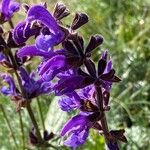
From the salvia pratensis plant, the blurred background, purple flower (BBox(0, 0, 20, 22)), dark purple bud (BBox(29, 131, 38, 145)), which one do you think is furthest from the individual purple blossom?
dark purple bud (BBox(29, 131, 38, 145))

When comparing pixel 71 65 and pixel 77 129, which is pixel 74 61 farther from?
pixel 77 129

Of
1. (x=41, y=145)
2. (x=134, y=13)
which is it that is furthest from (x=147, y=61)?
(x=41, y=145)

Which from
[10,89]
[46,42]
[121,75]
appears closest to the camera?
[46,42]

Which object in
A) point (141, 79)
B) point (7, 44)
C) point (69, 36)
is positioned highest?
point (69, 36)

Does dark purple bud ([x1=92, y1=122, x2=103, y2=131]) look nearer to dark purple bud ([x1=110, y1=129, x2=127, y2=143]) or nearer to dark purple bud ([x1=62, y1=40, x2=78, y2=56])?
dark purple bud ([x1=110, y1=129, x2=127, y2=143])

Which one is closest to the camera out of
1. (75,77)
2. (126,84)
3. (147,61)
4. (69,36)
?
(69,36)

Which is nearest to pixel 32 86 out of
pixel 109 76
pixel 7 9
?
pixel 7 9

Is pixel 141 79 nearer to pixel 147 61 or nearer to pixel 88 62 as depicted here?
pixel 147 61

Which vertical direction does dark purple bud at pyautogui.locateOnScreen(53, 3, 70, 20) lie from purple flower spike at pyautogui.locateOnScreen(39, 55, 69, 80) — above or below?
above

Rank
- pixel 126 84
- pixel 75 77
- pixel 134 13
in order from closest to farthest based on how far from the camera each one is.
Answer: pixel 75 77, pixel 126 84, pixel 134 13
